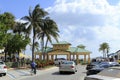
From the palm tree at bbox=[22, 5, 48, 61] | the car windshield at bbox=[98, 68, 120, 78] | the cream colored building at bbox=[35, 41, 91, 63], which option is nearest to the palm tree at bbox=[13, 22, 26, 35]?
the palm tree at bbox=[22, 5, 48, 61]

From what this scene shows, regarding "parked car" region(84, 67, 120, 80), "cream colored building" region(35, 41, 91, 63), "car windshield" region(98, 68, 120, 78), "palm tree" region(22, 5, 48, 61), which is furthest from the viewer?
"cream colored building" region(35, 41, 91, 63)

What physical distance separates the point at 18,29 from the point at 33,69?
29.9 meters

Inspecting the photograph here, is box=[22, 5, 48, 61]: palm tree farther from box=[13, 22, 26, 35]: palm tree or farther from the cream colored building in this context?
the cream colored building

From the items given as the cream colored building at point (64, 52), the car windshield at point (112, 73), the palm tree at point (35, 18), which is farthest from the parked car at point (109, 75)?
the cream colored building at point (64, 52)

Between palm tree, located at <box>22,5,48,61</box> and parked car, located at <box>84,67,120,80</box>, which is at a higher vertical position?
palm tree, located at <box>22,5,48,61</box>

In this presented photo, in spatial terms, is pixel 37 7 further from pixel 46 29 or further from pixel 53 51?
pixel 53 51

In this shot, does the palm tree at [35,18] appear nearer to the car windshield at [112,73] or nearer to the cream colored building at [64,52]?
the cream colored building at [64,52]

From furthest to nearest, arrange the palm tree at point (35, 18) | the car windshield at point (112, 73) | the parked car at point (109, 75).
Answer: the palm tree at point (35, 18) < the car windshield at point (112, 73) < the parked car at point (109, 75)

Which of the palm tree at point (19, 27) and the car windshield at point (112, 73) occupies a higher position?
the palm tree at point (19, 27)

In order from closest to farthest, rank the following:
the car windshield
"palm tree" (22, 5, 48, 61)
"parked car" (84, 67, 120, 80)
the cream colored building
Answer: "parked car" (84, 67, 120, 80)
the car windshield
"palm tree" (22, 5, 48, 61)
the cream colored building

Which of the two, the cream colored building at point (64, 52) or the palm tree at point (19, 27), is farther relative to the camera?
the cream colored building at point (64, 52)

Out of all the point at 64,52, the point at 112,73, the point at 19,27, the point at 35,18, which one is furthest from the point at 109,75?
the point at 64,52

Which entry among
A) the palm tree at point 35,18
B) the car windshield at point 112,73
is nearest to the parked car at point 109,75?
the car windshield at point 112,73

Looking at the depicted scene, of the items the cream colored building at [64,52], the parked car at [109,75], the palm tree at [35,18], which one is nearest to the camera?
the parked car at [109,75]
